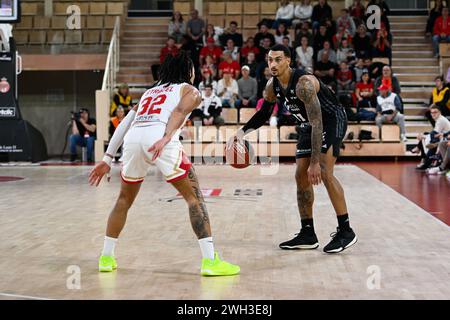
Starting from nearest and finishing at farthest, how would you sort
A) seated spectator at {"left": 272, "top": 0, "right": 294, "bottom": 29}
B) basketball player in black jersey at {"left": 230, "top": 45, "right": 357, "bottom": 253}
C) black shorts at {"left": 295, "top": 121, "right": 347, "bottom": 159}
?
basketball player in black jersey at {"left": 230, "top": 45, "right": 357, "bottom": 253}
black shorts at {"left": 295, "top": 121, "right": 347, "bottom": 159}
seated spectator at {"left": 272, "top": 0, "right": 294, "bottom": 29}

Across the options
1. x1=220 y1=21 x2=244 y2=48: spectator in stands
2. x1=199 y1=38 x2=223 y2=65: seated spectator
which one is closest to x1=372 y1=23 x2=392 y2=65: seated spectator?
x1=220 y1=21 x2=244 y2=48: spectator in stands

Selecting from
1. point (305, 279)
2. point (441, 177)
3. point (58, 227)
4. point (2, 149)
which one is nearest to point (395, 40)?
point (441, 177)

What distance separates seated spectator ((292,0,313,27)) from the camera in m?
21.4

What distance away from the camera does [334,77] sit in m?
19.4

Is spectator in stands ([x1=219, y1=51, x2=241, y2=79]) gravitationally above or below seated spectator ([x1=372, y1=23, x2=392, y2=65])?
below

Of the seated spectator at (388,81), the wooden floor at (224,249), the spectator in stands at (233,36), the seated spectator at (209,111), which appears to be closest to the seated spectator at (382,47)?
the seated spectator at (388,81)

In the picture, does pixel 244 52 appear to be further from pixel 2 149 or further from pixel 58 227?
pixel 58 227

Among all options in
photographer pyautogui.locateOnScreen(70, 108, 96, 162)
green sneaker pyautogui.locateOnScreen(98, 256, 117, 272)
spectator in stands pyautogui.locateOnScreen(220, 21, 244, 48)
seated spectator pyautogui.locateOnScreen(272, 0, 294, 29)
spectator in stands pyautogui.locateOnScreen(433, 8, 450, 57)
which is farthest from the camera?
seated spectator pyautogui.locateOnScreen(272, 0, 294, 29)

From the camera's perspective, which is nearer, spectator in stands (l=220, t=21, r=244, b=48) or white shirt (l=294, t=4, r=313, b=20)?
spectator in stands (l=220, t=21, r=244, b=48)

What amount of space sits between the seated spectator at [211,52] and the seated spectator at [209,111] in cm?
180

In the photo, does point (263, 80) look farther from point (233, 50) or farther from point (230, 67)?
point (233, 50)

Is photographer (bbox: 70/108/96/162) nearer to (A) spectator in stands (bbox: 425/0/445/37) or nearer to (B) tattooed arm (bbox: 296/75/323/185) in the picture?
(A) spectator in stands (bbox: 425/0/445/37)

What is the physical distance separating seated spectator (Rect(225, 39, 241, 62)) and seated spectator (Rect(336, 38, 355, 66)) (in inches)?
101

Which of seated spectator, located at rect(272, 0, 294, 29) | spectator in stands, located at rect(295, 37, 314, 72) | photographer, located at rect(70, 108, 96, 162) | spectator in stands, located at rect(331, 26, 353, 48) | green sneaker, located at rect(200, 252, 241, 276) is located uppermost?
seated spectator, located at rect(272, 0, 294, 29)
